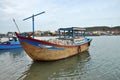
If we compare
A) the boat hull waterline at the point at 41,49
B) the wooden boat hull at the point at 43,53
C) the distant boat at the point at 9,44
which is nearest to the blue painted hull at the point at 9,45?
the distant boat at the point at 9,44

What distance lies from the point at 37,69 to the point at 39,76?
7.52ft

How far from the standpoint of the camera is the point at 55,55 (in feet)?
54.9

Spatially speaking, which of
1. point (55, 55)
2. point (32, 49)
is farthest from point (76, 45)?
point (32, 49)

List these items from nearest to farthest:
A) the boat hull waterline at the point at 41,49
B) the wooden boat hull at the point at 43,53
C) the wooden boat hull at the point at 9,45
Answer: the boat hull waterline at the point at 41,49 → the wooden boat hull at the point at 43,53 → the wooden boat hull at the point at 9,45

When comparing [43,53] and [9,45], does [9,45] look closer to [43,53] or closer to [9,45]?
[9,45]

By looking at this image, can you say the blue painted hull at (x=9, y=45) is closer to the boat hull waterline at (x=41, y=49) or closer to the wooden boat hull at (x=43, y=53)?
the wooden boat hull at (x=43, y=53)

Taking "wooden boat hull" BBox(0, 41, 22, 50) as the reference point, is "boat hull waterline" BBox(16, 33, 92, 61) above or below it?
above

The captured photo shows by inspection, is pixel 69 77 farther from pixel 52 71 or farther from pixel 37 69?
pixel 37 69

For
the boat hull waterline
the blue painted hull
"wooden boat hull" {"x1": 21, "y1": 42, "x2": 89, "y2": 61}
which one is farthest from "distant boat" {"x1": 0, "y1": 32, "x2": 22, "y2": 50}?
the boat hull waterline

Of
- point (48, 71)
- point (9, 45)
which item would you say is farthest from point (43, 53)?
point (9, 45)

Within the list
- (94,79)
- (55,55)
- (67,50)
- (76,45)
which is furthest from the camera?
(76,45)

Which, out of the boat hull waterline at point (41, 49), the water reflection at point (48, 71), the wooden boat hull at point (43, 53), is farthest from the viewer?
the wooden boat hull at point (43, 53)

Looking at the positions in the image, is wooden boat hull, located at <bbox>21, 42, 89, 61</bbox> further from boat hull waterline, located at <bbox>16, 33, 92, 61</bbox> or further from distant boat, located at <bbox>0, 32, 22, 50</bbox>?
distant boat, located at <bbox>0, 32, 22, 50</bbox>

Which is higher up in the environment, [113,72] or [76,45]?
[76,45]
